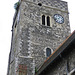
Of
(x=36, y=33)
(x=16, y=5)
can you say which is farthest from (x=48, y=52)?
(x=16, y=5)

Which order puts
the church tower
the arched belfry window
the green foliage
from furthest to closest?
the green foliage → the arched belfry window → the church tower

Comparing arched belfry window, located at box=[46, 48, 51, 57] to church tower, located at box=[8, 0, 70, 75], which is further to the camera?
arched belfry window, located at box=[46, 48, 51, 57]

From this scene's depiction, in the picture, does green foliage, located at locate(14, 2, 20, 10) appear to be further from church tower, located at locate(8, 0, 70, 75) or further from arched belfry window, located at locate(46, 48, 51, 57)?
arched belfry window, located at locate(46, 48, 51, 57)

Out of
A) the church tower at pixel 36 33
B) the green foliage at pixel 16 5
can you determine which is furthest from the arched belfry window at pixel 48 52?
the green foliage at pixel 16 5

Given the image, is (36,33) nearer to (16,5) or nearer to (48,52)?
(48,52)

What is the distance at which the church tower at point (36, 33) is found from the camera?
45.7 feet

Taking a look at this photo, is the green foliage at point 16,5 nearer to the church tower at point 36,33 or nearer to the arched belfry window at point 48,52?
the church tower at point 36,33

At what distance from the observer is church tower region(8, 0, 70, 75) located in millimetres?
13935

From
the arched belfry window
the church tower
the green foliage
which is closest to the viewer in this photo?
the church tower

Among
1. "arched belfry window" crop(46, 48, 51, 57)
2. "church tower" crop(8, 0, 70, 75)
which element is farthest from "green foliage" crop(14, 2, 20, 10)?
"arched belfry window" crop(46, 48, 51, 57)

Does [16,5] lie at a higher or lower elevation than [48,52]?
higher

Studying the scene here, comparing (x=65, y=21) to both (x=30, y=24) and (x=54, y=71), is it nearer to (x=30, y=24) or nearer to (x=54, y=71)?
(x=30, y=24)

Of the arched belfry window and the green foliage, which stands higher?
the green foliage

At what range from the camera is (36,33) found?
1597 centimetres
